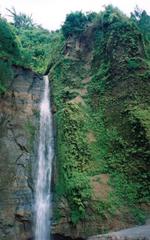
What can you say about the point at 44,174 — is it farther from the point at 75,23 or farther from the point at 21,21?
the point at 21,21

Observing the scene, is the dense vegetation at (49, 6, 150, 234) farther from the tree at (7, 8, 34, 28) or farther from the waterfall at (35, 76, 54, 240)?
the tree at (7, 8, 34, 28)

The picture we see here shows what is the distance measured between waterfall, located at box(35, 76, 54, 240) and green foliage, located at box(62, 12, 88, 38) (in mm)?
5205

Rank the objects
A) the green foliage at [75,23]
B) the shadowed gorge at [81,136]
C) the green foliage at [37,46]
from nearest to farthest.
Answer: the shadowed gorge at [81,136], the green foliage at [75,23], the green foliage at [37,46]

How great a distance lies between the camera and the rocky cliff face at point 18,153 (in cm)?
1412

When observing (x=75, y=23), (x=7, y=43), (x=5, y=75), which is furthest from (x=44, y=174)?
(x=75, y=23)

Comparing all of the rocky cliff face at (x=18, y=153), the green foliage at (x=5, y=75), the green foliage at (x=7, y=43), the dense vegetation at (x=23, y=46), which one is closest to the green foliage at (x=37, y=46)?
the dense vegetation at (x=23, y=46)

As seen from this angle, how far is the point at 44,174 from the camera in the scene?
15766 millimetres

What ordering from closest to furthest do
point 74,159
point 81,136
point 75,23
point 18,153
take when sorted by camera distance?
point 18,153, point 74,159, point 81,136, point 75,23

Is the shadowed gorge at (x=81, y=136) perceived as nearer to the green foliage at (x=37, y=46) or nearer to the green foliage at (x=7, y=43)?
the green foliage at (x=7, y=43)

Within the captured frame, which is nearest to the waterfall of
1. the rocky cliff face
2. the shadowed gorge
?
the shadowed gorge

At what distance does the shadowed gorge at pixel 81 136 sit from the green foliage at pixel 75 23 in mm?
547

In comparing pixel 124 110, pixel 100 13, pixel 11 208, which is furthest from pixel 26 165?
pixel 100 13

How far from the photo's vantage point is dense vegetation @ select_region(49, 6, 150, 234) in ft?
46.9

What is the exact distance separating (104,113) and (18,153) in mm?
5149
